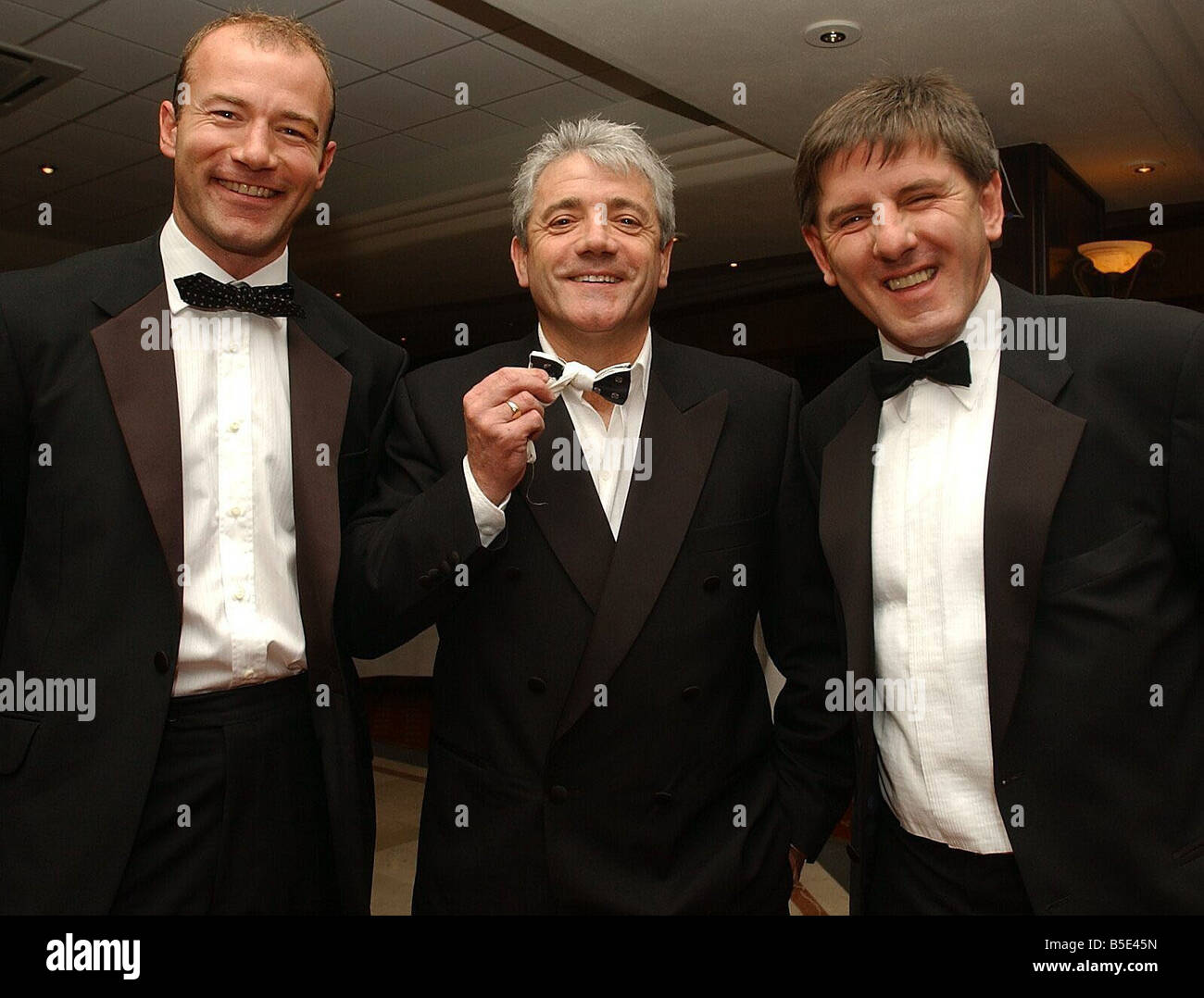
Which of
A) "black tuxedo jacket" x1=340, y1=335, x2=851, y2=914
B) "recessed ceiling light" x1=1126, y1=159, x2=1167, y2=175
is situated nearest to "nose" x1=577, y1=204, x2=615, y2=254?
"black tuxedo jacket" x1=340, y1=335, x2=851, y2=914

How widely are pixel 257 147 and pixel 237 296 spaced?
25 cm

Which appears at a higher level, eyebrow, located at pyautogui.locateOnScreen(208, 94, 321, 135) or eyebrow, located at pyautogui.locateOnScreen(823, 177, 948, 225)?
eyebrow, located at pyautogui.locateOnScreen(208, 94, 321, 135)

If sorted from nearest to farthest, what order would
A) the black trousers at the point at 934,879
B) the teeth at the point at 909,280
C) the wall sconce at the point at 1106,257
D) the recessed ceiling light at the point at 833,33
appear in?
the black trousers at the point at 934,879 → the teeth at the point at 909,280 → the recessed ceiling light at the point at 833,33 → the wall sconce at the point at 1106,257

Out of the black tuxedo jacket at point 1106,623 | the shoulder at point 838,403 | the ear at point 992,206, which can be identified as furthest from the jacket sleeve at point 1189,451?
the shoulder at point 838,403

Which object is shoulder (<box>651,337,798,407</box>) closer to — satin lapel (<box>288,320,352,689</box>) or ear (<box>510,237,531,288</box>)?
ear (<box>510,237,531,288</box>)

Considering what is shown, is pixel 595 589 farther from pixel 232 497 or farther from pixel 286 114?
pixel 286 114

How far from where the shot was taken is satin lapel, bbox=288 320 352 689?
1756 millimetres

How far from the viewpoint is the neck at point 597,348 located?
190 cm

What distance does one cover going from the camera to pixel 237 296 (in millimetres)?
1765

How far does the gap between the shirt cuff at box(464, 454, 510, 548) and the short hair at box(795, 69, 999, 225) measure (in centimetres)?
81

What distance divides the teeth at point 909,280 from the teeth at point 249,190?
108 centimetres

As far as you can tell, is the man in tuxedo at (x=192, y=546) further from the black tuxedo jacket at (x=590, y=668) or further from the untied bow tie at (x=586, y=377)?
the untied bow tie at (x=586, y=377)

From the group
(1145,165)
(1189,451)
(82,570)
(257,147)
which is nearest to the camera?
(1189,451)

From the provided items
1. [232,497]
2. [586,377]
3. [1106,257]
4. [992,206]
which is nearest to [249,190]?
[232,497]
